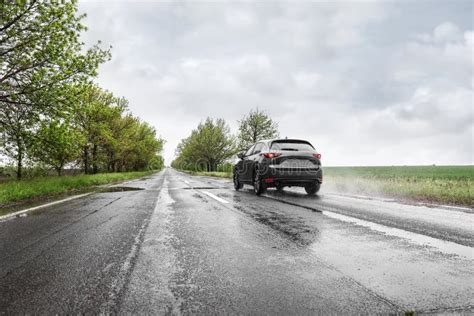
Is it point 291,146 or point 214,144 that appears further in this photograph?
point 214,144

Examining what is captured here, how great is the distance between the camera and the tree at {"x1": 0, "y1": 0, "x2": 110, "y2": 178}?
9.23 meters

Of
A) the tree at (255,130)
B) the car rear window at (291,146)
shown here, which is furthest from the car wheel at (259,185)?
the tree at (255,130)

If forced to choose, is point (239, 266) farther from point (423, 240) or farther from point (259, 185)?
point (259, 185)

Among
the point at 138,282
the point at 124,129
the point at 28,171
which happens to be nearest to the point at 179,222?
the point at 138,282

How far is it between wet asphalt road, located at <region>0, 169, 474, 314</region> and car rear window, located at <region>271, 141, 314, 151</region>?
Answer: 14.5ft

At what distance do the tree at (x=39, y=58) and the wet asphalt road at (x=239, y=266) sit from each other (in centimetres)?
661

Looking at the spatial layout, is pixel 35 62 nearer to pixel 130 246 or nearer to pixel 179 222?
pixel 179 222

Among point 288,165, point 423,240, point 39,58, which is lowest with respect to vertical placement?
point 423,240

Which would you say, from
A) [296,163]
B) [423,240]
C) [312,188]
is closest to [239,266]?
[423,240]

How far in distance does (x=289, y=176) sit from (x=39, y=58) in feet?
29.6

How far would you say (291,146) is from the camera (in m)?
9.19

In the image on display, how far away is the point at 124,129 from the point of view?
31.9 m

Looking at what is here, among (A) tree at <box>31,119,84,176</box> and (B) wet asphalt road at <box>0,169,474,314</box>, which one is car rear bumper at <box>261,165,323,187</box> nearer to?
(B) wet asphalt road at <box>0,169,474,314</box>

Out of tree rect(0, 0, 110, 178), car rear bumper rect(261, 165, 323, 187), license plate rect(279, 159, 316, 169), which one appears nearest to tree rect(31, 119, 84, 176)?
tree rect(0, 0, 110, 178)
